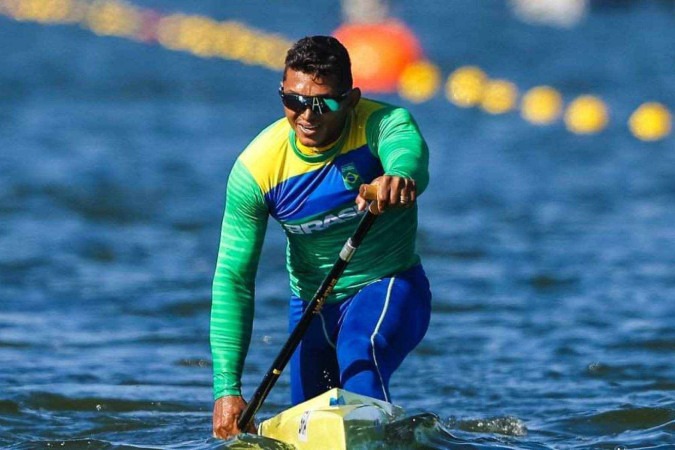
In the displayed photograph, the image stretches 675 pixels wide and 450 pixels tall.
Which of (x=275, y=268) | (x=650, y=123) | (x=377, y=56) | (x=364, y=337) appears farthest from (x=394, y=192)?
(x=377, y=56)

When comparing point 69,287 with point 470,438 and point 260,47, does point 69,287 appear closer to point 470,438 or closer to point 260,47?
point 470,438

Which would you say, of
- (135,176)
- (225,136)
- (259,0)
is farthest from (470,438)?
(259,0)

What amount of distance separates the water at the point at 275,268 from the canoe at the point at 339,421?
237 mm

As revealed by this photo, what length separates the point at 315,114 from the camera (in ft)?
19.5

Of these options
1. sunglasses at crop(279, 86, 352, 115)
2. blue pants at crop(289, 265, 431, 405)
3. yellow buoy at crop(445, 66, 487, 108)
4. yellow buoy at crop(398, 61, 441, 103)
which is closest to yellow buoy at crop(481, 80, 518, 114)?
yellow buoy at crop(445, 66, 487, 108)

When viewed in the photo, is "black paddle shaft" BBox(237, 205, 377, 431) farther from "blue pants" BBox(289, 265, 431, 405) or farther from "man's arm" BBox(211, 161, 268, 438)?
"blue pants" BBox(289, 265, 431, 405)

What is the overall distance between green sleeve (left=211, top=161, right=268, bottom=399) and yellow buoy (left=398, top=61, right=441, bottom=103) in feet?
61.2

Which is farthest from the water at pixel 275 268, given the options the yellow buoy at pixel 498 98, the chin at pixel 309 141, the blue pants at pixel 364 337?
the chin at pixel 309 141

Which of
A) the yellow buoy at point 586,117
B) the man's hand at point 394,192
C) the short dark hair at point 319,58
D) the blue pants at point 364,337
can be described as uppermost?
the yellow buoy at point 586,117

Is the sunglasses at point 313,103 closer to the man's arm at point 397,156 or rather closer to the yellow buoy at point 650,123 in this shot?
the man's arm at point 397,156

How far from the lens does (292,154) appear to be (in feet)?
20.1

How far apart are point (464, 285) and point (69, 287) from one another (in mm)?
3437

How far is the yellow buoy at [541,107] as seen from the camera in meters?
22.6

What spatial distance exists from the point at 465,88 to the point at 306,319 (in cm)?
1878
